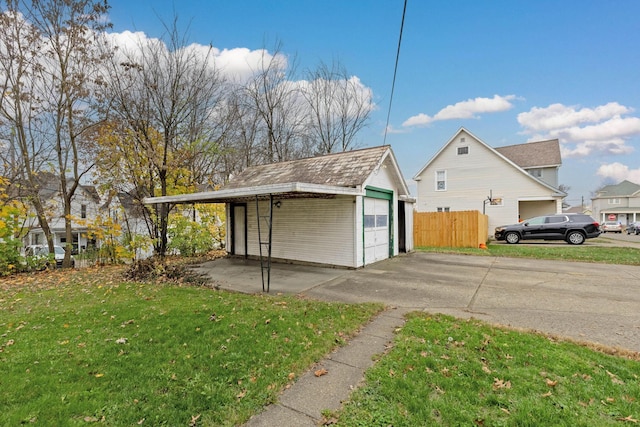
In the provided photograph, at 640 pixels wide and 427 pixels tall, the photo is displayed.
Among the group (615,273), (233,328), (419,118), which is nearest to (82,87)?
(233,328)

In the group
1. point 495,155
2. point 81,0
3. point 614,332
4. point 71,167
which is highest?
point 81,0

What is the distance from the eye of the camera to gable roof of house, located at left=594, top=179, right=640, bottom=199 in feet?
163

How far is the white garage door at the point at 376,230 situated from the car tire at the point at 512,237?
9927 millimetres

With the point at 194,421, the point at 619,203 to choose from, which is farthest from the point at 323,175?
the point at 619,203

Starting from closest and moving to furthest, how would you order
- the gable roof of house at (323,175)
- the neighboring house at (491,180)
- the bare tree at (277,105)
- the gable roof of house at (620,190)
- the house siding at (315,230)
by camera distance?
1. the gable roof of house at (323,175)
2. the house siding at (315,230)
3. the bare tree at (277,105)
4. the neighboring house at (491,180)
5. the gable roof of house at (620,190)

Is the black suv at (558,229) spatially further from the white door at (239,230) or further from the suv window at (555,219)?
the white door at (239,230)

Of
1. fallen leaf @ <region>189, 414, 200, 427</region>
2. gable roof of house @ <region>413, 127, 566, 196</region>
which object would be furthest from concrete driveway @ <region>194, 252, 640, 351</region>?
gable roof of house @ <region>413, 127, 566, 196</region>

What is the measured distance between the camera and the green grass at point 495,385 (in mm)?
2451

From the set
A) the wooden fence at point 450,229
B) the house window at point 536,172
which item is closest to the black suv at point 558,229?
the wooden fence at point 450,229

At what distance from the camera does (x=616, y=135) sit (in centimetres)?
2994

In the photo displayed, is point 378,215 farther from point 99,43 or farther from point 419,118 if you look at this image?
point 419,118

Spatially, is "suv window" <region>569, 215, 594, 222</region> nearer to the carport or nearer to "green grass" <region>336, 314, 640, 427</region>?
the carport

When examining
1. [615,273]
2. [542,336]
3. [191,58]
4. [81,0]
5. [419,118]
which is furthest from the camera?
[419,118]

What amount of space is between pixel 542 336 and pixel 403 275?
4.37 m
